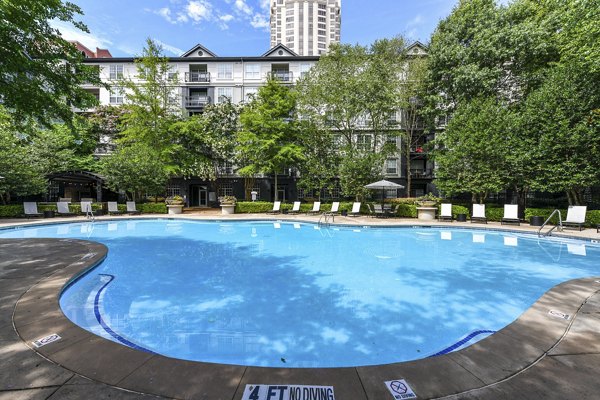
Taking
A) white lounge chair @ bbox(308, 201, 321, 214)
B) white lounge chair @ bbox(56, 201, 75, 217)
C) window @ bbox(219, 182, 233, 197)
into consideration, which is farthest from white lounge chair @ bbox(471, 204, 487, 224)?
white lounge chair @ bbox(56, 201, 75, 217)

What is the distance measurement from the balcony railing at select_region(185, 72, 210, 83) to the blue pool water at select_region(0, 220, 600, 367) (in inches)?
1003

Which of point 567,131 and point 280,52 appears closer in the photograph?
point 567,131

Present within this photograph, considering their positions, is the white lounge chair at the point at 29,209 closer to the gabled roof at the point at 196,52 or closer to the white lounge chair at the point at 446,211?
the gabled roof at the point at 196,52

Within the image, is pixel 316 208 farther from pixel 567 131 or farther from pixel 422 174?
pixel 422 174

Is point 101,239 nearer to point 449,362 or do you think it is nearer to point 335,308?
point 335,308

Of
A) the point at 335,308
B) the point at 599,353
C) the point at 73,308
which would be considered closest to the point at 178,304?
the point at 73,308

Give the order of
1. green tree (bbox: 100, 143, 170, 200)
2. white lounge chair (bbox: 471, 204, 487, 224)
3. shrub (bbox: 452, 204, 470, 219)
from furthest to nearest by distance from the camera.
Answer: green tree (bbox: 100, 143, 170, 200) → shrub (bbox: 452, 204, 470, 219) → white lounge chair (bbox: 471, 204, 487, 224)

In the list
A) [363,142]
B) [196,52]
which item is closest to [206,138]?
[196,52]

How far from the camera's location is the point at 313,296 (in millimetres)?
5445

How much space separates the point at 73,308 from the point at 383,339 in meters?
5.09

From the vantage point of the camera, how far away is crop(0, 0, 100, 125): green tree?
518 centimetres

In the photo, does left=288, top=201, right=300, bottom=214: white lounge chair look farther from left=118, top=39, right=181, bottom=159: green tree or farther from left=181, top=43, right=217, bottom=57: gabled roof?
left=181, top=43, right=217, bottom=57: gabled roof

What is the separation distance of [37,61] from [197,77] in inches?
1100

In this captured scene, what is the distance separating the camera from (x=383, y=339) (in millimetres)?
3939
